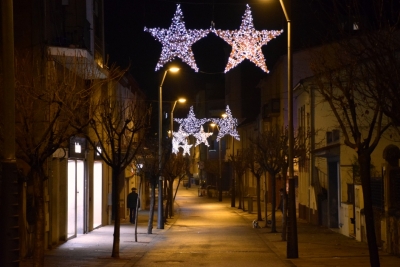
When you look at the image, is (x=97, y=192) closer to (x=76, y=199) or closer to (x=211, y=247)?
(x=76, y=199)

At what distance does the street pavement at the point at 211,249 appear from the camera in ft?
62.6

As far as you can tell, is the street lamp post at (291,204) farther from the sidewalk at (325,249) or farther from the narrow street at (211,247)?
the narrow street at (211,247)

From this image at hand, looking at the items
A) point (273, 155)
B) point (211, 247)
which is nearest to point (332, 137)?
point (273, 155)

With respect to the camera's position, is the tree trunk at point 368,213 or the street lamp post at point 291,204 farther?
the street lamp post at point 291,204

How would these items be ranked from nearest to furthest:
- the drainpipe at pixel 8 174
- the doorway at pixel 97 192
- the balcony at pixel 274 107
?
1. the drainpipe at pixel 8 174
2. the doorway at pixel 97 192
3. the balcony at pixel 274 107

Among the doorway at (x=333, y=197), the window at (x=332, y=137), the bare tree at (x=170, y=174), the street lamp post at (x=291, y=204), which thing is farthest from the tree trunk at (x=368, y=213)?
the bare tree at (x=170, y=174)

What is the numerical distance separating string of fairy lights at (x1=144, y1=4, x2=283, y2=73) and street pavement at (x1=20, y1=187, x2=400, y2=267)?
618 cm

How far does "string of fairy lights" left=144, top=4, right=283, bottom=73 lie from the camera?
22.7m

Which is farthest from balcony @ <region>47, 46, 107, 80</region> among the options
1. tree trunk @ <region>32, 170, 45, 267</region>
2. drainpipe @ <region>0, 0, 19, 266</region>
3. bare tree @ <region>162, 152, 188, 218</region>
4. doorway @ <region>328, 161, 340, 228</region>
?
bare tree @ <region>162, 152, 188, 218</region>

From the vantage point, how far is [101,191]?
3247 cm

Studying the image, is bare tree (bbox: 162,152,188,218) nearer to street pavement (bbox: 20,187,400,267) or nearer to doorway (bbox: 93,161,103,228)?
street pavement (bbox: 20,187,400,267)

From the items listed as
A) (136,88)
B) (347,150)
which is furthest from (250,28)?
(136,88)

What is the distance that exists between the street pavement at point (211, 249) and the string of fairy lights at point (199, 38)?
618 centimetres

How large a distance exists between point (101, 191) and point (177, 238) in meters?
6.05
